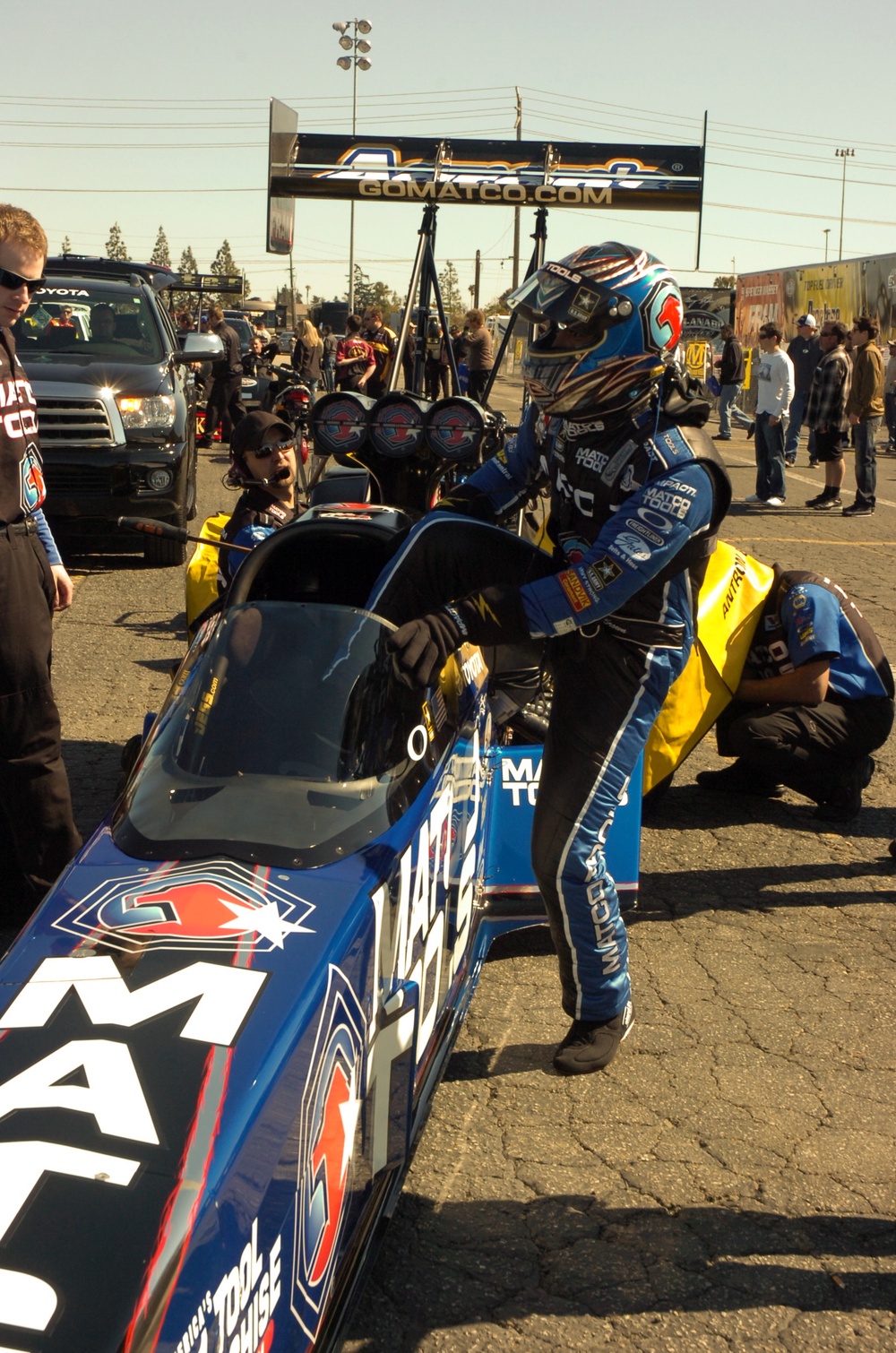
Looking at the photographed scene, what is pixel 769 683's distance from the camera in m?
5.54

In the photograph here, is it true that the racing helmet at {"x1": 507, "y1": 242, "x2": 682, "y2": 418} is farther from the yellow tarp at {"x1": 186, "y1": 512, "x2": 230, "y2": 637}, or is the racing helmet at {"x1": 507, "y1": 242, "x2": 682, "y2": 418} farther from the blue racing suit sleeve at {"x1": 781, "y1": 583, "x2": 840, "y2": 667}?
the yellow tarp at {"x1": 186, "y1": 512, "x2": 230, "y2": 637}

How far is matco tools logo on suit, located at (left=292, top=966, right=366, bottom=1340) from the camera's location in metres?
2.08

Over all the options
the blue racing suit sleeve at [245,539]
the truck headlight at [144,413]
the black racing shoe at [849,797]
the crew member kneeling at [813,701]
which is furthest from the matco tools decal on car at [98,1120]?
the truck headlight at [144,413]

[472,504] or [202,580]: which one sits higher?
[472,504]

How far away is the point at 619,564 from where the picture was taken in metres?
3.10

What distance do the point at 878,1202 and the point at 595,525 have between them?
5.93ft

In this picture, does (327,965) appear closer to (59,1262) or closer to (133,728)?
(59,1262)

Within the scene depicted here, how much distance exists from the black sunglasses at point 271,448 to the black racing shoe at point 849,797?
2744 millimetres

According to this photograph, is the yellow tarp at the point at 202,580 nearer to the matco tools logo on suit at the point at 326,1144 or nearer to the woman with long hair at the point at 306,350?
the matco tools logo on suit at the point at 326,1144

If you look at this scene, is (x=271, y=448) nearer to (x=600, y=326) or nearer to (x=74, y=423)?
(x=600, y=326)

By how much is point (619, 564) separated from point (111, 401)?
25.3 feet

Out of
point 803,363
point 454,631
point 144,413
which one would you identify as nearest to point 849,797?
point 454,631

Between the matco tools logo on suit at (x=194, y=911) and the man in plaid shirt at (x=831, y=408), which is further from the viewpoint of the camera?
the man in plaid shirt at (x=831, y=408)

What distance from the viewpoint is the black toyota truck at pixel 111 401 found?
9836 millimetres
